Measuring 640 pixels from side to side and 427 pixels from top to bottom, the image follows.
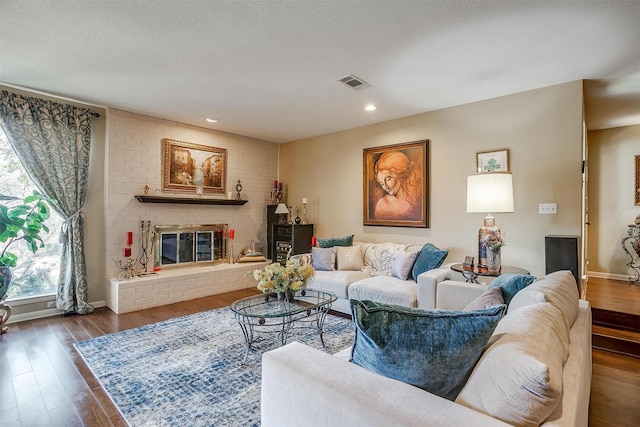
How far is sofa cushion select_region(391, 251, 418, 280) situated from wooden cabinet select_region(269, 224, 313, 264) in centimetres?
198

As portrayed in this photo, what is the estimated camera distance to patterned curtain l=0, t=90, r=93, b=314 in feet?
11.8

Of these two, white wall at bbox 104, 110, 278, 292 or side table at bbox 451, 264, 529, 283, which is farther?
white wall at bbox 104, 110, 278, 292

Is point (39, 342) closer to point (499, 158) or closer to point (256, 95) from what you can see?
point (256, 95)

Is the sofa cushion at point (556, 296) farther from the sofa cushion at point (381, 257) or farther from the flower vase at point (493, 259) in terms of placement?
the sofa cushion at point (381, 257)

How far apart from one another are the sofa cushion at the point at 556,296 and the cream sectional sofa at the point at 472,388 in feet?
0.13

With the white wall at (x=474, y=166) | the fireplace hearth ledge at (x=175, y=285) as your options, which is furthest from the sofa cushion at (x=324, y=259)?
the fireplace hearth ledge at (x=175, y=285)

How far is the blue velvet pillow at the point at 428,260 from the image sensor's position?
11.7ft

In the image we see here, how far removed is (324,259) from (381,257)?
78 centimetres

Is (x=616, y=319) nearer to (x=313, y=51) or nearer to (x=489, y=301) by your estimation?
(x=489, y=301)

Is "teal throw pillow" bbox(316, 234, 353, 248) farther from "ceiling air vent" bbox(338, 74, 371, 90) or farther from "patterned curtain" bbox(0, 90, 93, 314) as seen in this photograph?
"patterned curtain" bbox(0, 90, 93, 314)

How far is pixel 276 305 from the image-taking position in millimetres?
2855

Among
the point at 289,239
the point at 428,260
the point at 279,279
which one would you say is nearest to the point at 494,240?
the point at 428,260

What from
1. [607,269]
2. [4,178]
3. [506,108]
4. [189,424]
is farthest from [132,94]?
[607,269]

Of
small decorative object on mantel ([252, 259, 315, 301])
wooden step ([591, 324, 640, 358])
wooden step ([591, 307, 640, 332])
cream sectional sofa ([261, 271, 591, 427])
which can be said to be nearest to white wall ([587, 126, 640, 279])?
wooden step ([591, 307, 640, 332])
